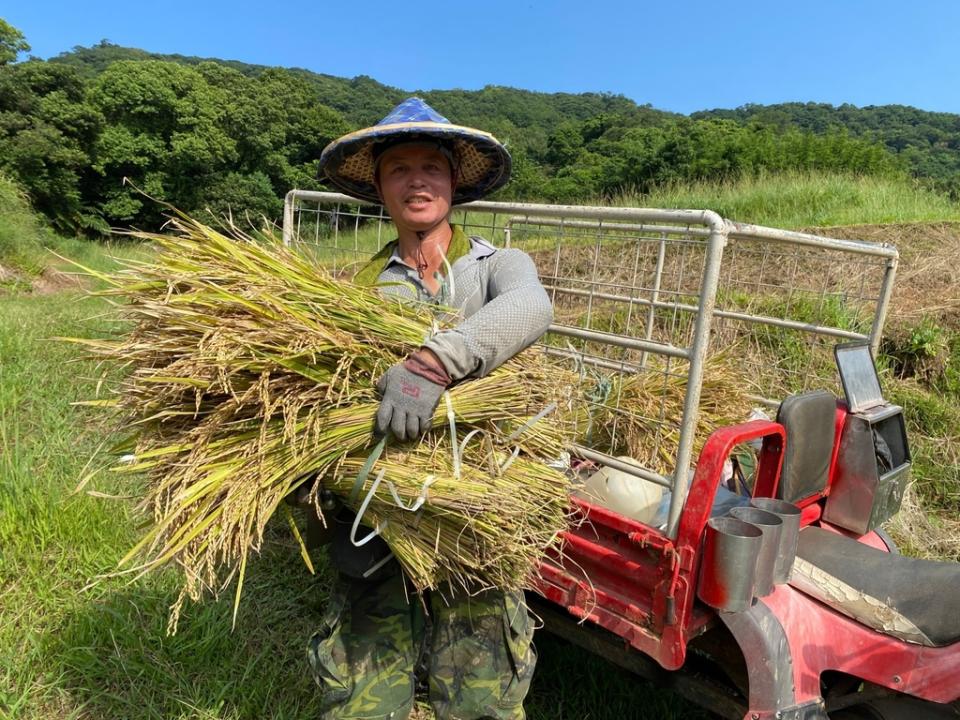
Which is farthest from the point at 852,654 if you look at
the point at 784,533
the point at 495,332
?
the point at 495,332

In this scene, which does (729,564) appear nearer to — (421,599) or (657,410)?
(421,599)

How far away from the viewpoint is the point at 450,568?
4.72ft

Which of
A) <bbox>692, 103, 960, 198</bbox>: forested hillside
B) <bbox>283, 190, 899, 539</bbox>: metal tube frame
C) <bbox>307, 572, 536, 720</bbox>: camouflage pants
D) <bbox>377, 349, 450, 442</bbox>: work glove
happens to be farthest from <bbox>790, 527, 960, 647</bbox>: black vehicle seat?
<bbox>692, 103, 960, 198</bbox>: forested hillside

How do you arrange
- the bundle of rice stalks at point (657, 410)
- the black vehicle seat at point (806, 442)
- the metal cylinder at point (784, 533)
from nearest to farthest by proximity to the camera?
the metal cylinder at point (784, 533), the black vehicle seat at point (806, 442), the bundle of rice stalks at point (657, 410)

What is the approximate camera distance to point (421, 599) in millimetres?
1632

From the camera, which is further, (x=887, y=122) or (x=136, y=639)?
(x=887, y=122)

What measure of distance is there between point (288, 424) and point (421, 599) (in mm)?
634

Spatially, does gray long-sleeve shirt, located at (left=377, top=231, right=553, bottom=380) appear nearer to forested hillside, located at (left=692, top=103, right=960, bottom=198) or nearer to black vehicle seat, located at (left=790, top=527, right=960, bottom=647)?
black vehicle seat, located at (left=790, top=527, right=960, bottom=647)

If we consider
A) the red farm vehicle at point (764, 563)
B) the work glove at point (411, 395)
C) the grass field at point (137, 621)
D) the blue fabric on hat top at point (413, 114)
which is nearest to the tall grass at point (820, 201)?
the grass field at point (137, 621)

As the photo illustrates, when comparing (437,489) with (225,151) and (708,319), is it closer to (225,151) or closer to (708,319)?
(708,319)

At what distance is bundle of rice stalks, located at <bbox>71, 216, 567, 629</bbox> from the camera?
1318 millimetres

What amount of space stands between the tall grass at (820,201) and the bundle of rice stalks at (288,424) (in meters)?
6.98

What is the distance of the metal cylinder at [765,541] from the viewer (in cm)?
151

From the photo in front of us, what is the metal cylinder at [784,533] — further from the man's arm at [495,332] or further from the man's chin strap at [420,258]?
the man's chin strap at [420,258]
